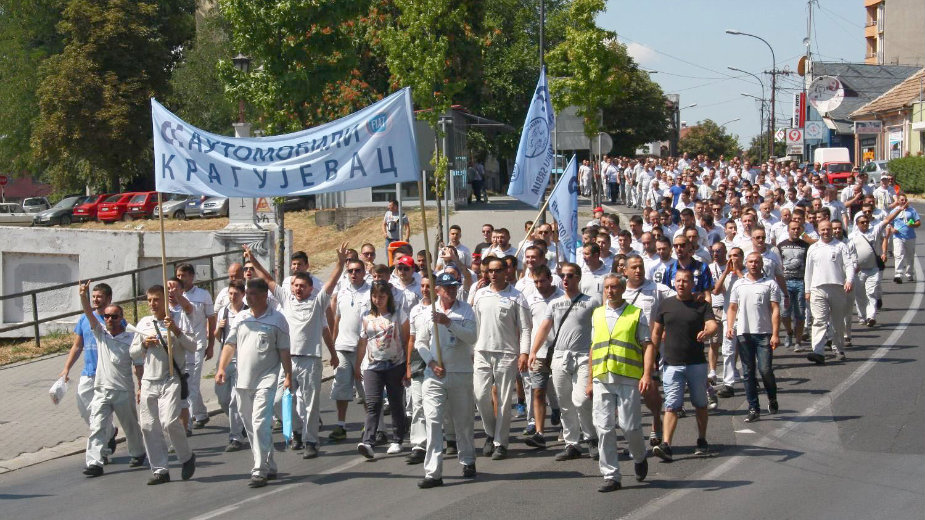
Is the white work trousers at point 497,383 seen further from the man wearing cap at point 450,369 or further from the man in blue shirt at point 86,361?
the man in blue shirt at point 86,361

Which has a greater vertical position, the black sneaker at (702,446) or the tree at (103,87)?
the tree at (103,87)

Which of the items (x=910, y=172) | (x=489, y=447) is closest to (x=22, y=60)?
(x=910, y=172)

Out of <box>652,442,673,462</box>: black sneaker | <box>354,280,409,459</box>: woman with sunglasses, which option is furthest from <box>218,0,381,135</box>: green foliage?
<box>652,442,673,462</box>: black sneaker

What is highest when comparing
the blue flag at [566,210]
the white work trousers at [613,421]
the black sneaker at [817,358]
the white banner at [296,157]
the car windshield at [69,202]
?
the car windshield at [69,202]

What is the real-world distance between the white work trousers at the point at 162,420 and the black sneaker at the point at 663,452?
400 cm

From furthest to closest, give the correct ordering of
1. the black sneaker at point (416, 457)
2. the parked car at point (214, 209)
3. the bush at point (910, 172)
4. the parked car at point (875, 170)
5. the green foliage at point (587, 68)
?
1. the parked car at point (214, 209)
2. the bush at point (910, 172)
3. the parked car at point (875, 170)
4. the green foliage at point (587, 68)
5. the black sneaker at point (416, 457)

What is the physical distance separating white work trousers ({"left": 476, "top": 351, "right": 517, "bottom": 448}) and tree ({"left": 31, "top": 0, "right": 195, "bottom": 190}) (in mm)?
44962

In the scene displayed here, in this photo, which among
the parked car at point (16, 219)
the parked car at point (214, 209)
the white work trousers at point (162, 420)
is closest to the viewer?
the white work trousers at point (162, 420)

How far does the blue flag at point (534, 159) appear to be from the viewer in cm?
1284

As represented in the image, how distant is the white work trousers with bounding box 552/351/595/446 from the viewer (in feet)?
30.0

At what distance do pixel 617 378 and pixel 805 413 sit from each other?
3.25 m

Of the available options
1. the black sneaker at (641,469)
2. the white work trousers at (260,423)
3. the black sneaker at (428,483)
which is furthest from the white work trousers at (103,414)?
the black sneaker at (641,469)

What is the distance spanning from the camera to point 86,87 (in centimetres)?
5122

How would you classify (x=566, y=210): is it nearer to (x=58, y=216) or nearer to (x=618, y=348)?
(x=618, y=348)
